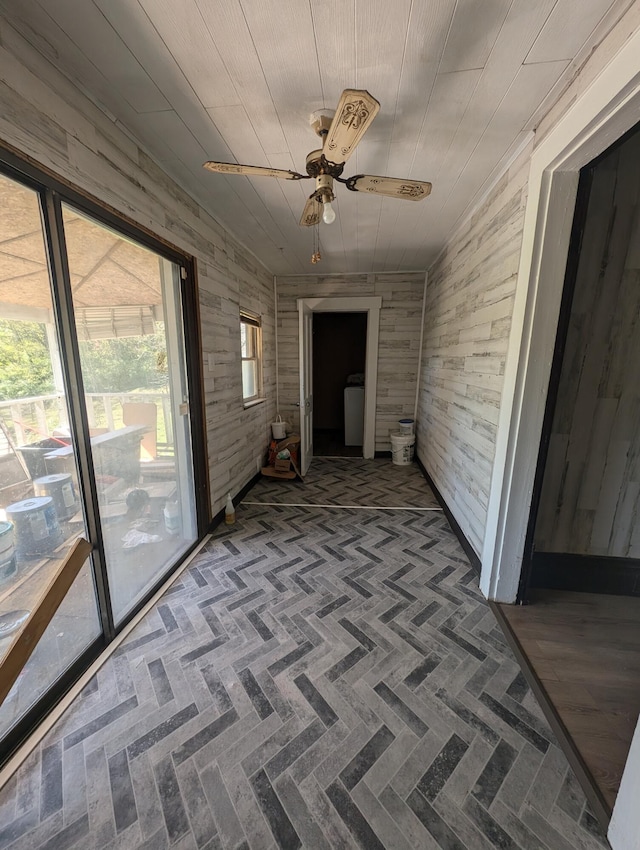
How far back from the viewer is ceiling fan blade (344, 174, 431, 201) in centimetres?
152

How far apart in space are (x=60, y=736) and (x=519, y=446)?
7.85 ft

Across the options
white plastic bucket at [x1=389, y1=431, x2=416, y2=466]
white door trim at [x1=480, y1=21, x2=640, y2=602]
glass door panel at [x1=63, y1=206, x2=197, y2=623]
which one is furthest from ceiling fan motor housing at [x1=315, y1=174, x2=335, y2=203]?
white plastic bucket at [x1=389, y1=431, x2=416, y2=466]

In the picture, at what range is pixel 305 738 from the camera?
119cm

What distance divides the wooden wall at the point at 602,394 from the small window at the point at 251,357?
2838 mm

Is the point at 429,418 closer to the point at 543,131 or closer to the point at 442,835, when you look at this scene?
the point at 543,131

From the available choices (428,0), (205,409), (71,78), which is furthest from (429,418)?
(71,78)

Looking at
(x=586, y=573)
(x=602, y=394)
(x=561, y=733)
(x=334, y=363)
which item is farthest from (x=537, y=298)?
(x=334, y=363)

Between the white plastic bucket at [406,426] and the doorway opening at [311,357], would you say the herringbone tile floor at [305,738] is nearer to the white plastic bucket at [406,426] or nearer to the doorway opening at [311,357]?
the doorway opening at [311,357]

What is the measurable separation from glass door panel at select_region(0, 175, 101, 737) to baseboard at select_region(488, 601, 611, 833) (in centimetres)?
205

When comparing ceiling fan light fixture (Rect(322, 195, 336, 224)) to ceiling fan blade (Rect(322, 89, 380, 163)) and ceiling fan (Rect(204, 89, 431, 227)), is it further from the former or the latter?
ceiling fan blade (Rect(322, 89, 380, 163))

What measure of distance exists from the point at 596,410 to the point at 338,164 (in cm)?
189

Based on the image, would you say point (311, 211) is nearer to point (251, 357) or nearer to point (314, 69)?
point (314, 69)

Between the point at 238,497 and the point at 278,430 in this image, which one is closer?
the point at 238,497

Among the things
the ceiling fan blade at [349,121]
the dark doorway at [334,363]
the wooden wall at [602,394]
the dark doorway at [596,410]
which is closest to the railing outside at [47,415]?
the ceiling fan blade at [349,121]
